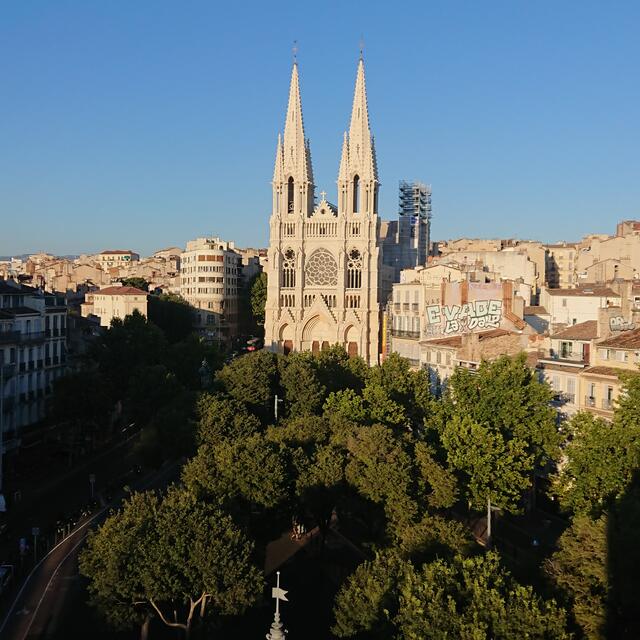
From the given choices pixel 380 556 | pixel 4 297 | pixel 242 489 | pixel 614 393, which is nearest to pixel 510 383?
pixel 614 393

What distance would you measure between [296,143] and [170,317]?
27.7 meters

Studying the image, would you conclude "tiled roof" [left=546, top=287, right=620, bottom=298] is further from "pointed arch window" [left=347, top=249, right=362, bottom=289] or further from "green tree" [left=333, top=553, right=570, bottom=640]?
"green tree" [left=333, top=553, right=570, bottom=640]

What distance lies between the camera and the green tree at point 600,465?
36531 mm

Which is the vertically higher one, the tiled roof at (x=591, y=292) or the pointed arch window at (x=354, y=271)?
the pointed arch window at (x=354, y=271)

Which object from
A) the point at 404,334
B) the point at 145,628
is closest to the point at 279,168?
the point at 404,334

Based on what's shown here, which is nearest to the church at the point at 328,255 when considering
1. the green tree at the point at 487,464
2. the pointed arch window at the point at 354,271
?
the pointed arch window at the point at 354,271

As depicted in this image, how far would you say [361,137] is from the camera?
112 metres

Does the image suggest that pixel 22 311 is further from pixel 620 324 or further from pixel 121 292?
pixel 121 292

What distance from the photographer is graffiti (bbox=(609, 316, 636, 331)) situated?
172ft

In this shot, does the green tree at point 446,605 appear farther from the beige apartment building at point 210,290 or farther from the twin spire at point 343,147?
the beige apartment building at point 210,290

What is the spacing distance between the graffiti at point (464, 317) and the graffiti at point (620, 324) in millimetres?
12848

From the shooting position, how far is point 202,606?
28.0 metres

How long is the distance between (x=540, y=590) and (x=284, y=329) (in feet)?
277

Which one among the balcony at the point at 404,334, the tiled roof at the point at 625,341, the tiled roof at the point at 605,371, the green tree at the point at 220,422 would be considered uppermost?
the tiled roof at the point at 625,341
